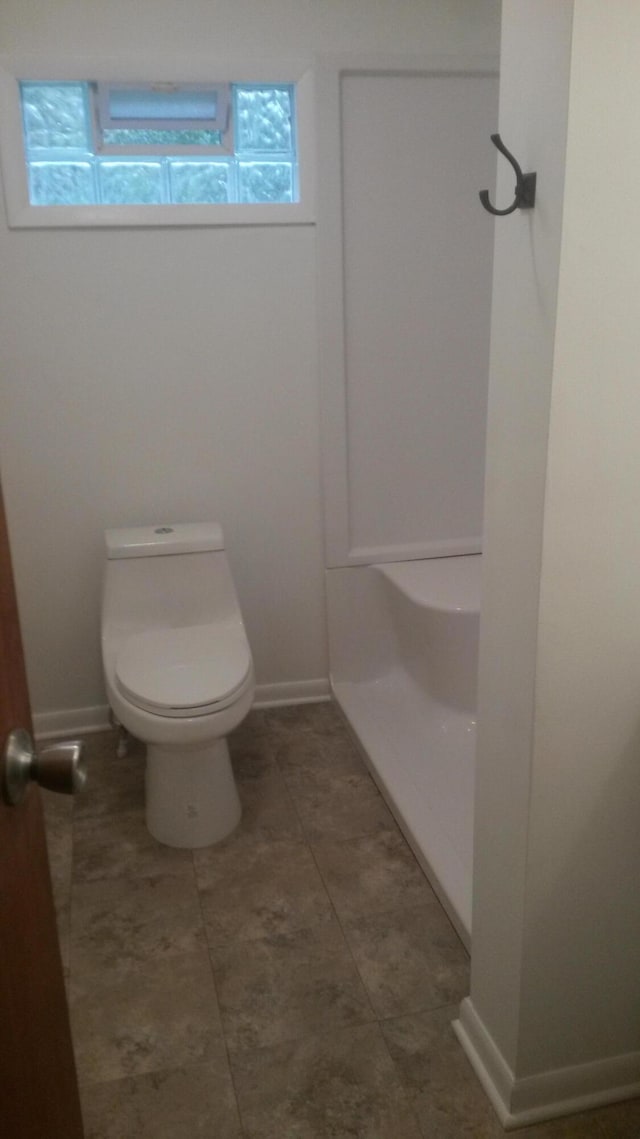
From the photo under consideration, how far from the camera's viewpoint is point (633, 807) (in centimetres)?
139

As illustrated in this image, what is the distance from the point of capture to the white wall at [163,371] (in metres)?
2.48

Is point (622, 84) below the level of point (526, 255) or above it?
above

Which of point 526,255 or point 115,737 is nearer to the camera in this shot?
point 526,255

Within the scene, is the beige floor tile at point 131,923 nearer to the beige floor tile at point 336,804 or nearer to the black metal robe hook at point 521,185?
the beige floor tile at point 336,804

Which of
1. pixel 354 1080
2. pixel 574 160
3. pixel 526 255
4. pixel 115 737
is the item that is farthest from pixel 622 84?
pixel 115 737

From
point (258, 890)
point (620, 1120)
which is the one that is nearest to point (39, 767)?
point (620, 1120)

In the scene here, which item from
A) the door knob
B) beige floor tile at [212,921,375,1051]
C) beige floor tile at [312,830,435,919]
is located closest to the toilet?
beige floor tile at [312,830,435,919]

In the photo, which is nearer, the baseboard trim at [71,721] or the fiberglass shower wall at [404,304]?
the fiberglass shower wall at [404,304]

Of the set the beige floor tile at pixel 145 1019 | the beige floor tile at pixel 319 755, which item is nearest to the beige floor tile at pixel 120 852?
the beige floor tile at pixel 145 1019

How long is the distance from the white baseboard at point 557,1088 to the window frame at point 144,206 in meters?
2.23

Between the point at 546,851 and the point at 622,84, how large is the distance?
109 cm

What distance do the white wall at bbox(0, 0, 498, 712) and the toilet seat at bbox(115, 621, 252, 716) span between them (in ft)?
1.37

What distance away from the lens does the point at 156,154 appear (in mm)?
2555

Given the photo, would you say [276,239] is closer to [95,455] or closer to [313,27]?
[313,27]
